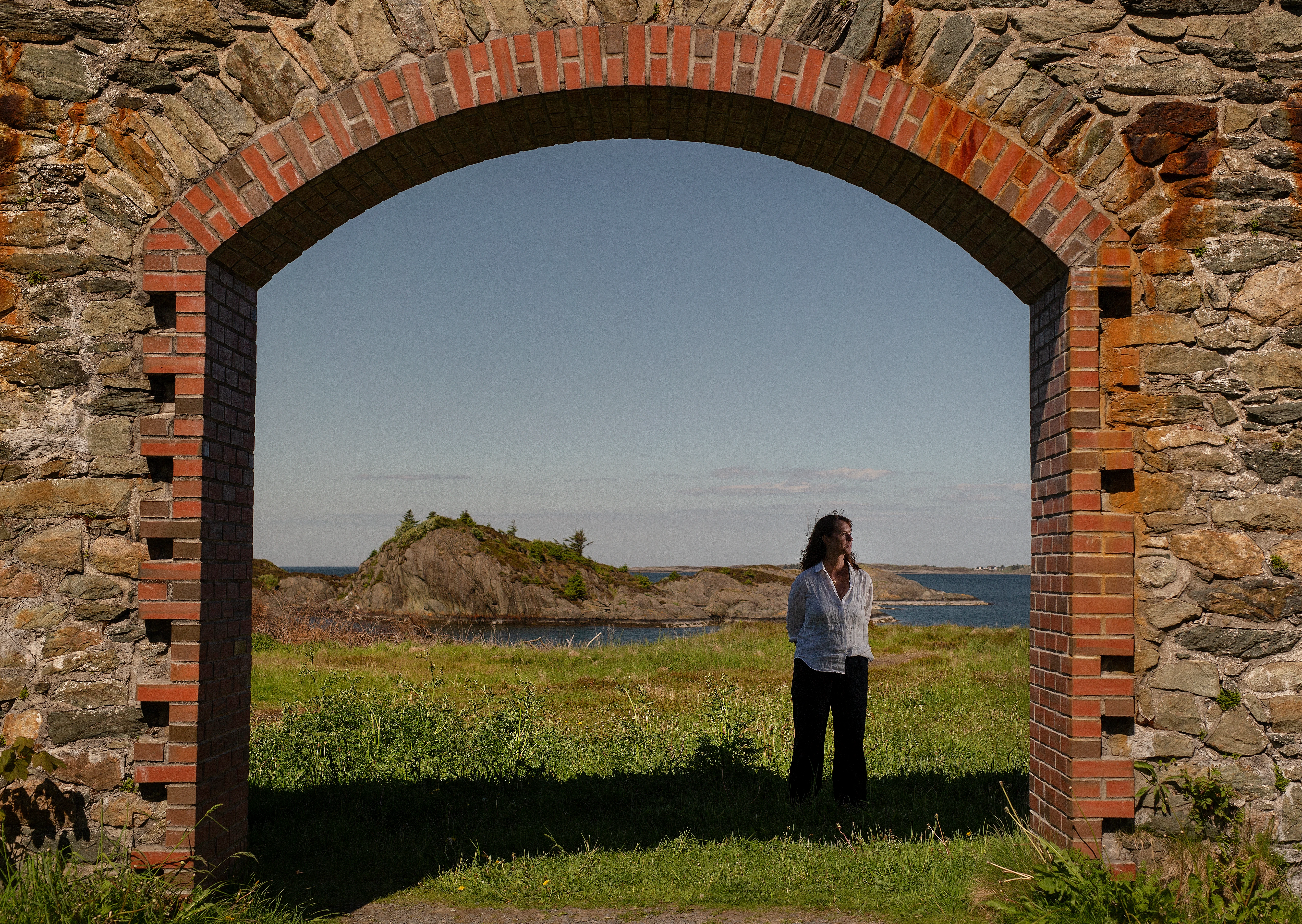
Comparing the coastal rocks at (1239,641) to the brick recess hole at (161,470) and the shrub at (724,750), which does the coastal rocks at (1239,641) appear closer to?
the shrub at (724,750)

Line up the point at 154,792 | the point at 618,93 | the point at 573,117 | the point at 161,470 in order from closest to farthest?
the point at 154,792 < the point at 161,470 < the point at 618,93 < the point at 573,117

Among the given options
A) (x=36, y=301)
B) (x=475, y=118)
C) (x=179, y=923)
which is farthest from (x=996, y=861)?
(x=36, y=301)

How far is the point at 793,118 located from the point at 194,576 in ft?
10.5

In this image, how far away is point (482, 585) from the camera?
106 feet

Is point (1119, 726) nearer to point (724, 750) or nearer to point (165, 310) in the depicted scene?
point (724, 750)

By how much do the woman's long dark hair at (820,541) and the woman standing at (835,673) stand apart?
0.06m

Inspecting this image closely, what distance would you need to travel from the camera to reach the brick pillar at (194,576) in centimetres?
357

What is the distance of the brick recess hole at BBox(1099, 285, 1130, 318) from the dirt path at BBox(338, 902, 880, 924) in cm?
279

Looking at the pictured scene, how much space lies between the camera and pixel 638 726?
6867mm

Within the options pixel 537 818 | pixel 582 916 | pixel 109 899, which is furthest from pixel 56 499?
pixel 537 818

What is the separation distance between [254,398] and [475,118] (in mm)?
1702

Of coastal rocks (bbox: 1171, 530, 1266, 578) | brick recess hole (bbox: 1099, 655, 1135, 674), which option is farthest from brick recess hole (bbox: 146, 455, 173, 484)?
coastal rocks (bbox: 1171, 530, 1266, 578)

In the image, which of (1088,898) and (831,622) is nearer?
(1088,898)

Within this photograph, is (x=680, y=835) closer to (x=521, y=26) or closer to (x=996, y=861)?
→ (x=996, y=861)
